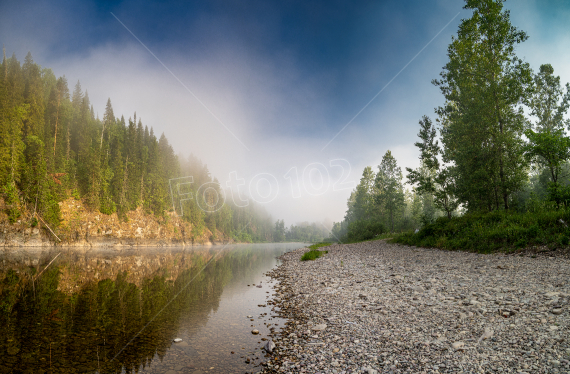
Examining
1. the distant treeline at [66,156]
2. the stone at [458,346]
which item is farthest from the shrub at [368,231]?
the distant treeline at [66,156]

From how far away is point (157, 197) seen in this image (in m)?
83.1

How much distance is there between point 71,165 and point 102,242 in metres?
20.8

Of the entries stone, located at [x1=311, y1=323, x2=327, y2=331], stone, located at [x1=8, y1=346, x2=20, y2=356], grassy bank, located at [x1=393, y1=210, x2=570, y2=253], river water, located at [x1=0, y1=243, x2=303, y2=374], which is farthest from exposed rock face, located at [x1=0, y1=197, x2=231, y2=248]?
grassy bank, located at [x1=393, y1=210, x2=570, y2=253]

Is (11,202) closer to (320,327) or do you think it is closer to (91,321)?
(91,321)

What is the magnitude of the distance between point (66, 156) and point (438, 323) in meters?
81.2

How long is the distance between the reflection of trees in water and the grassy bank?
18515mm

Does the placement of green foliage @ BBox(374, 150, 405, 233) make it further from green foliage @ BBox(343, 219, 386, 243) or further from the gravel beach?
the gravel beach

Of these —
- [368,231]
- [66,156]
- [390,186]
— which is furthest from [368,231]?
[66,156]

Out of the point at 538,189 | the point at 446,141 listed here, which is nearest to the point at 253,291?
the point at 446,141

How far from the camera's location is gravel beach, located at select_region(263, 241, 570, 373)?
5008 mm

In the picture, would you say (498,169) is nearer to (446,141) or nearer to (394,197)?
(446,141)

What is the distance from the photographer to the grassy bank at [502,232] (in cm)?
1457

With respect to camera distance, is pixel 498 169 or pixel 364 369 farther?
pixel 498 169

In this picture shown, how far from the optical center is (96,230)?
5984 centimetres
